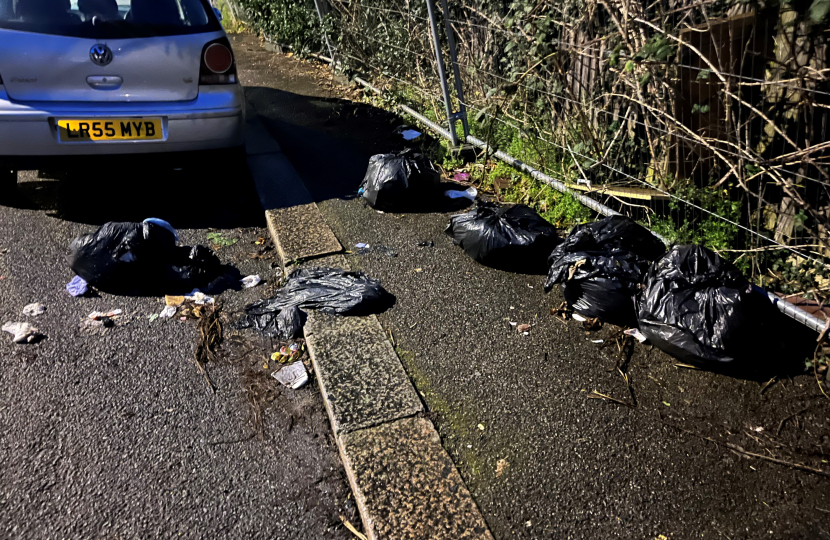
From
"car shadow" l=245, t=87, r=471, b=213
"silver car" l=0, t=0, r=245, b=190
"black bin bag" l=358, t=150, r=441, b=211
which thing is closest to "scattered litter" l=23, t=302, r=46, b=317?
"silver car" l=0, t=0, r=245, b=190

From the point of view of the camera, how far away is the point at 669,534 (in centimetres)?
216

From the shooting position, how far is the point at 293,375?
3047 millimetres

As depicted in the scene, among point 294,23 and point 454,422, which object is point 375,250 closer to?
point 454,422

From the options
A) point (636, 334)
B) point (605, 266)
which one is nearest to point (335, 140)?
point (605, 266)

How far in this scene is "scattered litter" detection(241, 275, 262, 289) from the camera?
12.7 feet

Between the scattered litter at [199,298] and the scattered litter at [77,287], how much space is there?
24.0 inches

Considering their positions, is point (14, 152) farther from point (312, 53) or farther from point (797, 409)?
point (312, 53)

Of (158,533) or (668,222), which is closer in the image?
(158,533)

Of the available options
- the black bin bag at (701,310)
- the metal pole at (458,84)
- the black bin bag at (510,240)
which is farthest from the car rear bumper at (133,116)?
the black bin bag at (701,310)

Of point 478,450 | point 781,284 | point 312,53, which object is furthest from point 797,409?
point 312,53

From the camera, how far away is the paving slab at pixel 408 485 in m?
2.18

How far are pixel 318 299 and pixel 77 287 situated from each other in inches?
58.3

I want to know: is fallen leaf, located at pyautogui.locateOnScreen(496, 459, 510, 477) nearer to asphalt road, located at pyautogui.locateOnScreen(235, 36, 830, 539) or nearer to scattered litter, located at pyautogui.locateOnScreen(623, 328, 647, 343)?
asphalt road, located at pyautogui.locateOnScreen(235, 36, 830, 539)

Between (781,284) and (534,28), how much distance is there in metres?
2.56
